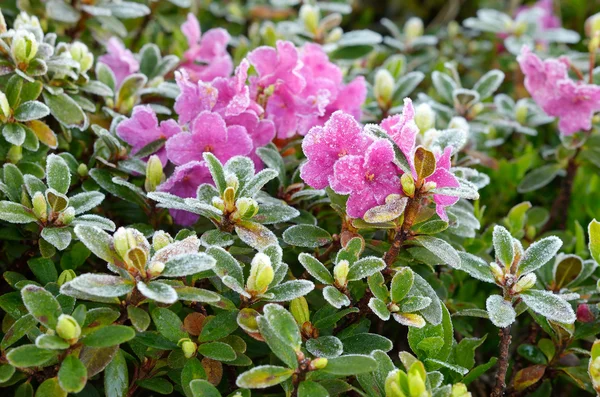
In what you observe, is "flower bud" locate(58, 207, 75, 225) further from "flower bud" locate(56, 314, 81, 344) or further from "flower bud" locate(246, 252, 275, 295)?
"flower bud" locate(246, 252, 275, 295)

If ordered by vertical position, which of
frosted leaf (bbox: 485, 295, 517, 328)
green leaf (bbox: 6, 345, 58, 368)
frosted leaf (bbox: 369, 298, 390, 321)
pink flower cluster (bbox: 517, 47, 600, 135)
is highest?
pink flower cluster (bbox: 517, 47, 600, 135)

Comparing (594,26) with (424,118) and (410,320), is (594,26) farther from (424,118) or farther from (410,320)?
(410,320)

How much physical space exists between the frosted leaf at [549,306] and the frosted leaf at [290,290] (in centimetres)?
37

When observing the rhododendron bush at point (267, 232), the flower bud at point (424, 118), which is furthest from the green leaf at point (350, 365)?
the flower bud at point (424, 118)

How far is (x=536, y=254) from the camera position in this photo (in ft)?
3.97

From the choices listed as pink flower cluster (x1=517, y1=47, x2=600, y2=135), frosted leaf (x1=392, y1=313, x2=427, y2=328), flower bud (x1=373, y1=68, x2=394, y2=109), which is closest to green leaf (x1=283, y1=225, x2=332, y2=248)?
frosted leaf (x1=392, y1=313, x2=427, y2=328)

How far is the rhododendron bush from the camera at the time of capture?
3.52 ft

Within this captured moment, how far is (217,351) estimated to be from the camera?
3.65 feet

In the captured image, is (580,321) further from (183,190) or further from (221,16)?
(221,16)

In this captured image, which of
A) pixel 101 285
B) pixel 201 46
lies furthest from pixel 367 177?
pixel 201 46

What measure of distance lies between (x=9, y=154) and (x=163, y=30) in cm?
117

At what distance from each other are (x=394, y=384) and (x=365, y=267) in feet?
0.68

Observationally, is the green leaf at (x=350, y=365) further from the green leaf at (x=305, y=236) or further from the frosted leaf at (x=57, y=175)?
the frosted leaf at (x=57, y=175)

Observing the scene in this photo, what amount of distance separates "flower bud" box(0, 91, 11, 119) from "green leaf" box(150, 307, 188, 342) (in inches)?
20.9
